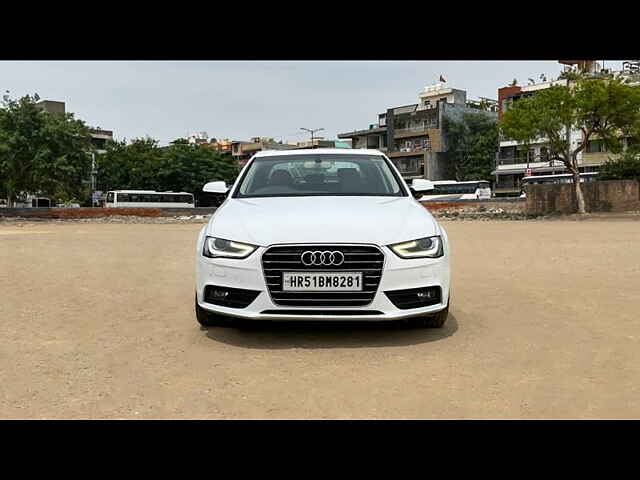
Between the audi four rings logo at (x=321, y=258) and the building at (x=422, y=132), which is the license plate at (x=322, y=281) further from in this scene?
the building at (x=422, y=132)

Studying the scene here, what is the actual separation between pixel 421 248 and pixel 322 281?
77cm

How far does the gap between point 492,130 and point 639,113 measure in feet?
112

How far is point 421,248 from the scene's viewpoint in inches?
184

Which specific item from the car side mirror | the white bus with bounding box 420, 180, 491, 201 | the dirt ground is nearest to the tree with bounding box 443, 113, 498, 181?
the white bus with bounding box 420, 180, 491, 201

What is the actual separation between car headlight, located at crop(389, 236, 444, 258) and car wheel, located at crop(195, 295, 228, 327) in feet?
4.70

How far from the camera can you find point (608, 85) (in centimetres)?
2998

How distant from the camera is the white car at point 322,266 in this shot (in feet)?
14.7

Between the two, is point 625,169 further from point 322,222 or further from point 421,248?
point 322,222

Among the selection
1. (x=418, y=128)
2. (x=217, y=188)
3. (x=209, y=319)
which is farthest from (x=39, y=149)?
(x=418, y=128)

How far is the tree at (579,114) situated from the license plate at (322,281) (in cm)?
2818

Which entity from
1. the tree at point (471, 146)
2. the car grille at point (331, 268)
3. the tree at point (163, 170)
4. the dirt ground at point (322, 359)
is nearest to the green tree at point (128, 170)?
the tree at point (163, 170)

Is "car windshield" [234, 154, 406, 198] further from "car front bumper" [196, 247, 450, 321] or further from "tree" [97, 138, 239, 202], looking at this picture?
"tree" [97, 138, 239, 202]

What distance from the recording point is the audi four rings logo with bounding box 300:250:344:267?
4.47 m
